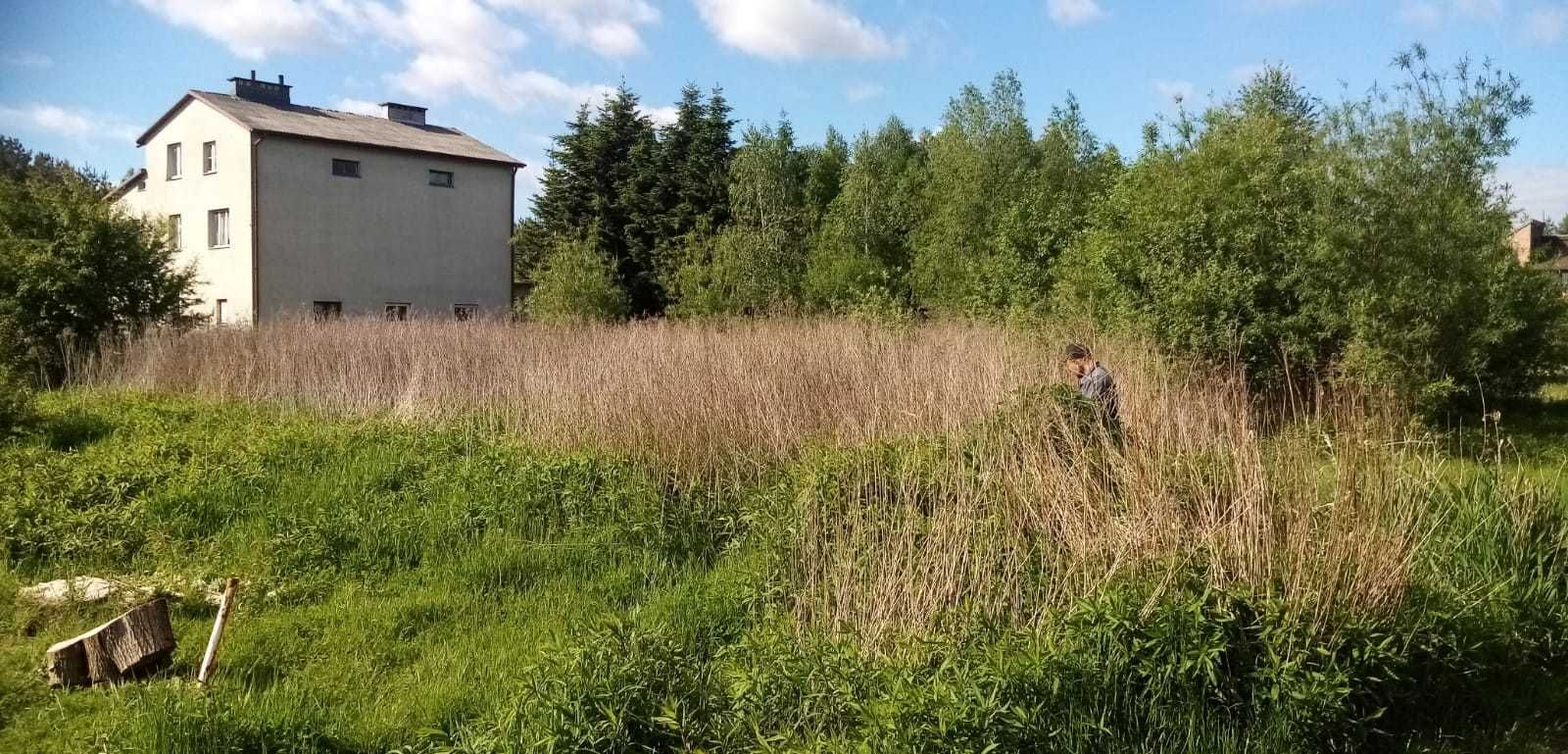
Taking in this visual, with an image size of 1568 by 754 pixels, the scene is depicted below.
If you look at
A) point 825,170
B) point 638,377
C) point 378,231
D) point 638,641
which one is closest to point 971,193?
point 825,170

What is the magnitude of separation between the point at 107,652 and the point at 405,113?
3571 cm

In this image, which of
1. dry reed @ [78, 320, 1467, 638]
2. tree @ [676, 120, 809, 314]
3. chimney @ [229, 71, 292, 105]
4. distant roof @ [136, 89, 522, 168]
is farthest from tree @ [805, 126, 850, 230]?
dry reed @ [78, 320, 1467, 638]

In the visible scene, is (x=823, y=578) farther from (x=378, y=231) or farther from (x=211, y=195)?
(x=211, y=195)

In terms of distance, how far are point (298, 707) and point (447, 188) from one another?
3185cm

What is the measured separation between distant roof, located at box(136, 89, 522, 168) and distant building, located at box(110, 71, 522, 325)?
0.07 meters

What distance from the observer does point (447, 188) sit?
34.4m

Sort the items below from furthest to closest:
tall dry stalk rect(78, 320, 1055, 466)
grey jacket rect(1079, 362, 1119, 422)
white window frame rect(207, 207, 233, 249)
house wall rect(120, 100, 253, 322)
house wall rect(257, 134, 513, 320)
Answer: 1. white window frame rect(207, 207, 233, 249)
2. house wall rect(257, 134, 513, 320)
3. house wall rect(120, 100, 253, 322)
4. tall dry stalk rect(78, 320, 1055, 466)
5. grey jacket rect(1079, 362, 1119, 422)

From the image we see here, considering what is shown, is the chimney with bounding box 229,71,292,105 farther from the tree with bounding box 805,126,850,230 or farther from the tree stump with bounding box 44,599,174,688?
the tree stump with bounding box 44,599,174,688

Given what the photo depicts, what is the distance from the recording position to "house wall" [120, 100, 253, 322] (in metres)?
29.9

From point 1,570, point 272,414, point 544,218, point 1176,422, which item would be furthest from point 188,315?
point 544,218

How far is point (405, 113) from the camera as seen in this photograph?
37531 mm

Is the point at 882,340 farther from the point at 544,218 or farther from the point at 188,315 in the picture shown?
the point at 544,218

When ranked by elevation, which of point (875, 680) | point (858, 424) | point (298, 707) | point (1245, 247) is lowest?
point (298, 707)

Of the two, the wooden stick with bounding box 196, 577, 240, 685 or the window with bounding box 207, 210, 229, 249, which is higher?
the window with bounding box 207, 210, 229, 249
